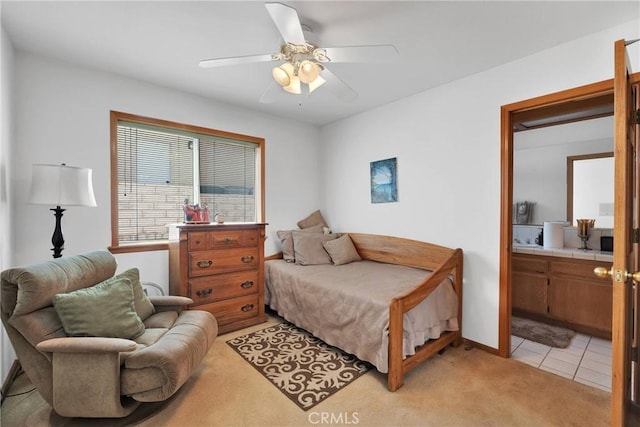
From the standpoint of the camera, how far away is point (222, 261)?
2.82m

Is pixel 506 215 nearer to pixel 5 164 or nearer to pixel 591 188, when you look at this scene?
pixel 591 188

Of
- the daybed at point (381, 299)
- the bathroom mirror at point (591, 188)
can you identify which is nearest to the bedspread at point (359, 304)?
the daybed at point (381, 299)

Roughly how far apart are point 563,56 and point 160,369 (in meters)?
3.39

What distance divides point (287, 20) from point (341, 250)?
8.18 ft

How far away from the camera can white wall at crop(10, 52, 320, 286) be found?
2.22 meters

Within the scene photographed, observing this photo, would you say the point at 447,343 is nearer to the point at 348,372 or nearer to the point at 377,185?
the point at 348,372

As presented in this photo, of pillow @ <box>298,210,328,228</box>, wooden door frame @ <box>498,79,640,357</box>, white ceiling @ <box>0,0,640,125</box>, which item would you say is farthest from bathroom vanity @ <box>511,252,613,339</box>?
pillow @ <box>298,210,328,228</box>

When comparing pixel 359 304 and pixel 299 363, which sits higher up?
pixel 359 304

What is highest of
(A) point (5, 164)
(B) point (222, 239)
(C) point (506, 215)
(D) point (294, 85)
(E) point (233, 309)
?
(D) point (294, 85)

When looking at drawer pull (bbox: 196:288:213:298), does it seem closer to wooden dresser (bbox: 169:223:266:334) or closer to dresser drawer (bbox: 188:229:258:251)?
wooden dresser (bbox: 169:223:266:334)

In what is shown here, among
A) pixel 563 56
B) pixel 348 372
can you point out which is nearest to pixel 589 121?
pixel 563 56

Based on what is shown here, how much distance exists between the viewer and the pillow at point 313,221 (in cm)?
400

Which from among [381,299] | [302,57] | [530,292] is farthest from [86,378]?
[530,292]

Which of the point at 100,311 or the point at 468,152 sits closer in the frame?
the point at 100,311
